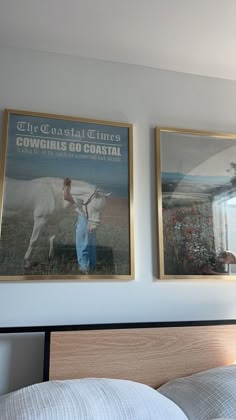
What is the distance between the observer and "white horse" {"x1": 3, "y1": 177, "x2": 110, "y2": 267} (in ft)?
5.53

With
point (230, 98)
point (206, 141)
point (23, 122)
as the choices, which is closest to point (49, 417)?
point (23, 122)

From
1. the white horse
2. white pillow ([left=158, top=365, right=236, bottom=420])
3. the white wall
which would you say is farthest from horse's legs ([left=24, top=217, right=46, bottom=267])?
white pillow ([left=158, top=365, right=236, bottom=420])

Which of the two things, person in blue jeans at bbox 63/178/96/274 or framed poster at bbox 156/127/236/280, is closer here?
person in blue jeans at bbox 63/178/96/274

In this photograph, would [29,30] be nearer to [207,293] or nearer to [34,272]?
[34,272]

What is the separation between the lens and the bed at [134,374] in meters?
1.18

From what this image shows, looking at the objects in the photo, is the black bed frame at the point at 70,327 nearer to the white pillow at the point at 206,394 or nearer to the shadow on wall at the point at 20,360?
the shadow on wall at the point at 20,360

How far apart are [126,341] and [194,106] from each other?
1.34m

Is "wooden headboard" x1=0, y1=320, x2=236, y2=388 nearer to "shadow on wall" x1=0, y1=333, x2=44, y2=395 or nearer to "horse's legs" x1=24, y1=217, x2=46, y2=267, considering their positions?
"shadow on wall" x1=0, y1=333, x2=44, y2=395

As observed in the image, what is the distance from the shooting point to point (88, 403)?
1172 mm

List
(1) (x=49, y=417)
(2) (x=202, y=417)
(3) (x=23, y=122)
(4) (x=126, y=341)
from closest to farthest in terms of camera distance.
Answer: (1) (x=49, y=417), (2) (x=202, y=417), (4) (x=126, y=341), (3) (x=23, y=122)

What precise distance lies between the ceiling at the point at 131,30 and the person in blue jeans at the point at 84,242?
712 millimetres

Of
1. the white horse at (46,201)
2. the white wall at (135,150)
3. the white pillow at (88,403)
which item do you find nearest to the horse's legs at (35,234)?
the white horse at (46,201)

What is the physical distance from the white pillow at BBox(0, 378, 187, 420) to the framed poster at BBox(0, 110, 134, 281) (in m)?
0.51

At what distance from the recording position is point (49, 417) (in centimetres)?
108
